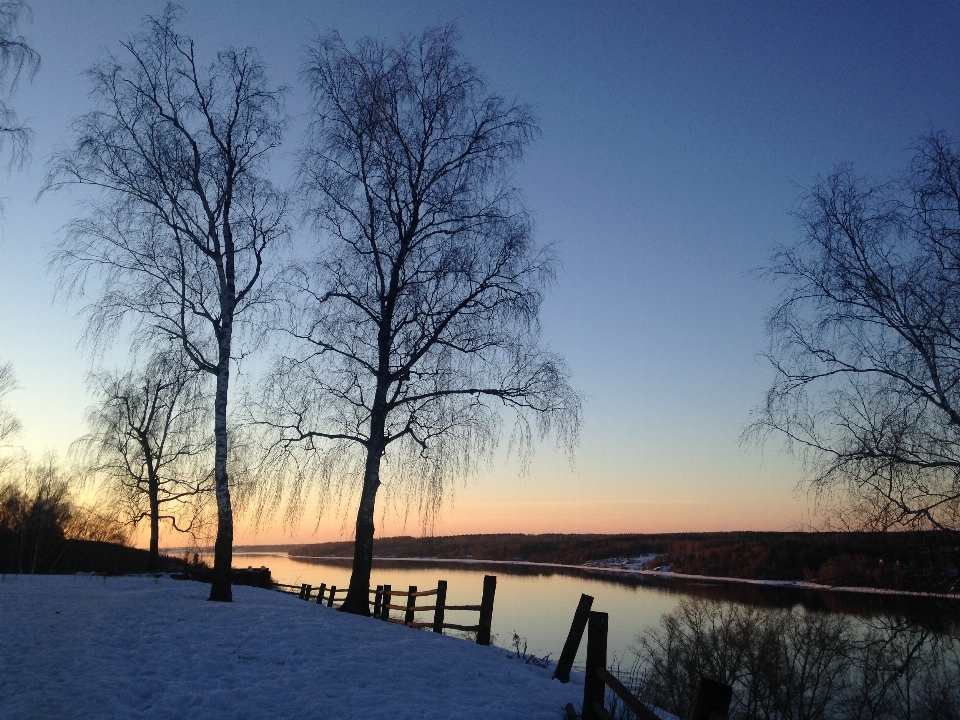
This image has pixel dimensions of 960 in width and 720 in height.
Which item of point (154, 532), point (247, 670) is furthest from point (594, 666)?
point (154, 532)

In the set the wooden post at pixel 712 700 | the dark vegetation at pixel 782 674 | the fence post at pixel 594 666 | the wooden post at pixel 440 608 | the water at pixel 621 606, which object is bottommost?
the water at pixel 621 606

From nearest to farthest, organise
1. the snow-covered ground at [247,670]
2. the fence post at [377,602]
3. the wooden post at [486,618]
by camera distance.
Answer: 1. the snow-covered ground at [247,670]
2. the wooden post at [486,618]
3. the fence post at [377,602]

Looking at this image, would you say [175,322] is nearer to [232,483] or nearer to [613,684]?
[613,684]

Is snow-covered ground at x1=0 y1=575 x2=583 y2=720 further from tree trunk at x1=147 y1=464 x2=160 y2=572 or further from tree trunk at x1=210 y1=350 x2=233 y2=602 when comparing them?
tree trunk at x1=147 y1=464 x2=160 y2=572

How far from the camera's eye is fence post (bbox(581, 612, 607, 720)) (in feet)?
24.0

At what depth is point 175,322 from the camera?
1548 cm

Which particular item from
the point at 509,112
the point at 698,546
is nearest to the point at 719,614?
the point at 509,112

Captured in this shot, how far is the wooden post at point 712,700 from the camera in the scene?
14.6ft

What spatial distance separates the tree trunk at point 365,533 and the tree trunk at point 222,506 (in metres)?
2.75

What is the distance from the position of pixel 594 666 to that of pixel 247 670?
4.48 meters

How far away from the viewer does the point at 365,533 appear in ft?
48.9

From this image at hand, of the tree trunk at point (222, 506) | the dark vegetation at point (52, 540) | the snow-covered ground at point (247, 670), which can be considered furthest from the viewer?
the dark vegetation at point (52, 540)

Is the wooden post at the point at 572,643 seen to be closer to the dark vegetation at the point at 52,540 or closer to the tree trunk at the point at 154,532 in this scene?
the tree trunk at the point at 154,532

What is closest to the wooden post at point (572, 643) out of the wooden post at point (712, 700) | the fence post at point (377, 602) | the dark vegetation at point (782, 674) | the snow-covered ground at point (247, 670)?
the snow-covered ground at point (247, 670)
